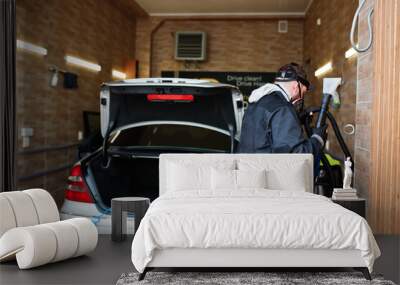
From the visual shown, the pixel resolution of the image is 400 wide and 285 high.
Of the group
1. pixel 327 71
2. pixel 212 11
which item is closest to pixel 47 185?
pixel 327 71

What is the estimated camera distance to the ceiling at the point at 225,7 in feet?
32.0

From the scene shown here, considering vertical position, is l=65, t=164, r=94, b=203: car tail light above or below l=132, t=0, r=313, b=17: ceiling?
below

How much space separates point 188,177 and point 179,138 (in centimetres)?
120

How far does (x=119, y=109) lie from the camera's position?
4.62 metres

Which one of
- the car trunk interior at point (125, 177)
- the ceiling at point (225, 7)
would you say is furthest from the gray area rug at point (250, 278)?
the ceiling at point (225, 7)

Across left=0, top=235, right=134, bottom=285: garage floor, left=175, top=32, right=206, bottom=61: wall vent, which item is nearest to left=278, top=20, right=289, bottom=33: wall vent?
left=175, top=32, right=206, bottom=61: wall vent

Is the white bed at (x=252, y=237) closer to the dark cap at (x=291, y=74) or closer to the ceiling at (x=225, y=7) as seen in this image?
the dark cap at (x=291, y=74)

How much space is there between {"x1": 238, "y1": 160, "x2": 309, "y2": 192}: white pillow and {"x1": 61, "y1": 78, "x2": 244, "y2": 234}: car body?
39cm

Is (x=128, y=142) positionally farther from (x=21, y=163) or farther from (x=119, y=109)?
(x=21, y=163)

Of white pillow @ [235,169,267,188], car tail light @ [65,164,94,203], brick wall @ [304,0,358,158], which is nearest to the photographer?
white pillow @ [235,169,267,188]

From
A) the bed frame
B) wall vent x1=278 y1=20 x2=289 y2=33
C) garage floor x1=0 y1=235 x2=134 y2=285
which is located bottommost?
garage floor x1=0 y1=235 x2=134 y2=285

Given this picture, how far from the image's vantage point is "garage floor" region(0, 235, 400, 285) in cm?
327

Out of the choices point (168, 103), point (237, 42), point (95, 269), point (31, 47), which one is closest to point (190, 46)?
point (237, 42)

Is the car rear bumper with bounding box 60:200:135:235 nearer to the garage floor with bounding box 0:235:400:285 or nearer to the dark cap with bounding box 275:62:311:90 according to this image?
the garage floor with bounding box 0:235:400:285
